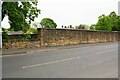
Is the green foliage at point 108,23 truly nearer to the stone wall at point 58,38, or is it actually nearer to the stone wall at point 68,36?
the stone wall at point 68,36

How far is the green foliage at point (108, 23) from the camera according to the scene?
3449 inches

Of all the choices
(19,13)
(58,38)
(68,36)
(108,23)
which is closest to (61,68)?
(19,13)

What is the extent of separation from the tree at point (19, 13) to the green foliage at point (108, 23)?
59.1 m

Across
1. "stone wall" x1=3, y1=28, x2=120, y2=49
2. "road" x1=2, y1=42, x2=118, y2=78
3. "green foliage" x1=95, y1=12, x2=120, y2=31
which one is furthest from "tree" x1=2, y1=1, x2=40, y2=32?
"green foliage" x1=95, y1=12, x2=120, y2=31

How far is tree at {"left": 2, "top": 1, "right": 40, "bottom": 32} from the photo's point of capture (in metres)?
26.6

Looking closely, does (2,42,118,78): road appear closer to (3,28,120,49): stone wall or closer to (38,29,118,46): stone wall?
(3,28,120,49): stone wall

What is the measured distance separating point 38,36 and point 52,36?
3.00m

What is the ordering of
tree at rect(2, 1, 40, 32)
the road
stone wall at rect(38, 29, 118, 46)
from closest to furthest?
the road
tree at rect(2, 1, 40, 32)
stone wall at rect(38, 29, 118, 46)

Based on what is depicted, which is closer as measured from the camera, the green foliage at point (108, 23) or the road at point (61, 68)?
the road at point (61, 68)

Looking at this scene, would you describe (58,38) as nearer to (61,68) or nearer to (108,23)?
(61,68)

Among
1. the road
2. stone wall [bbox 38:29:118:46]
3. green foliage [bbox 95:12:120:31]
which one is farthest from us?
green foliage [bbox 95:12:120:31]

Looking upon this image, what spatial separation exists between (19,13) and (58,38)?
890 cm

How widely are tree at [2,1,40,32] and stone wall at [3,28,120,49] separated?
1679 millimetres

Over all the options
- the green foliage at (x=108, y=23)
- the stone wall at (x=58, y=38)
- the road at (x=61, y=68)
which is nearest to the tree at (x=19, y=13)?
the stone wall at (x=58, y=38)
